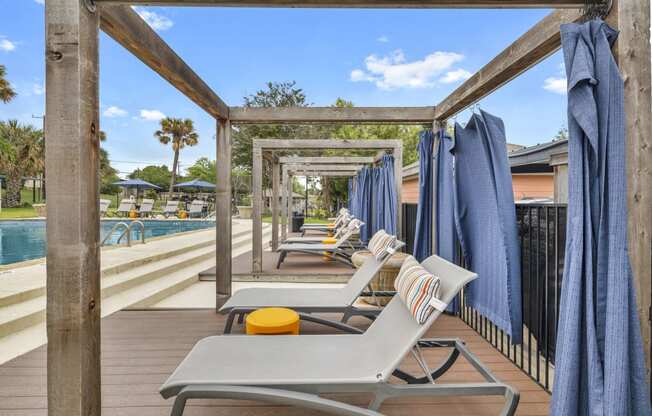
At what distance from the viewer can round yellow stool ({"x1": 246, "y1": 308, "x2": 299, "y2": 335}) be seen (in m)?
2.69

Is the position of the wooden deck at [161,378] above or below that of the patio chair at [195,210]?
below

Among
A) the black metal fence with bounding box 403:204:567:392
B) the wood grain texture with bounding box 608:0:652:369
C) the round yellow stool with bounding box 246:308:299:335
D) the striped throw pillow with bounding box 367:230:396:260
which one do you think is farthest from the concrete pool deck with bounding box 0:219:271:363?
the wood grain texture with bounding box 608:0:652:369

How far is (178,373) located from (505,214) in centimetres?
239

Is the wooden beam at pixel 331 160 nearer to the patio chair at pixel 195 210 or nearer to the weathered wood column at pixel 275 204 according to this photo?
the weathered wood column at pixel 275 204

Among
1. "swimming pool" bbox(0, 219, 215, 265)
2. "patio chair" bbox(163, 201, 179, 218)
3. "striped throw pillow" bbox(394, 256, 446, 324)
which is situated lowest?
"swimming pool" bbox(0, 219, 215, 265)

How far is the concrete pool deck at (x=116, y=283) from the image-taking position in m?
3.40

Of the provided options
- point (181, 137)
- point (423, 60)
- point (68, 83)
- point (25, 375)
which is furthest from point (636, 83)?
point (423, 60)

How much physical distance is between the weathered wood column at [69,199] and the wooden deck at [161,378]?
583 mm

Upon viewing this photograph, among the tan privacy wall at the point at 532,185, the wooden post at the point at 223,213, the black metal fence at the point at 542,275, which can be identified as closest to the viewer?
the black metal fence at the point at 542,275

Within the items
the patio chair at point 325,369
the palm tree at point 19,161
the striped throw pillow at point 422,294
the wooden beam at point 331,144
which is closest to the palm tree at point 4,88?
the palm tree at point 19,161

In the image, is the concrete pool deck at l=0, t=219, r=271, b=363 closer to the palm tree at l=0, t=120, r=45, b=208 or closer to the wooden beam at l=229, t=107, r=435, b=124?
the wooden beam at l=229, t=107, r=435, b=124

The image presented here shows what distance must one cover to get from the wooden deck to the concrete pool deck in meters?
0.66

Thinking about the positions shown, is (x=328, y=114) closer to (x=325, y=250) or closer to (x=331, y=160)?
(x=325, y=250)

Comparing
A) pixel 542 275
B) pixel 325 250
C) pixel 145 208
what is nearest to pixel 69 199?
pixel 542 275
